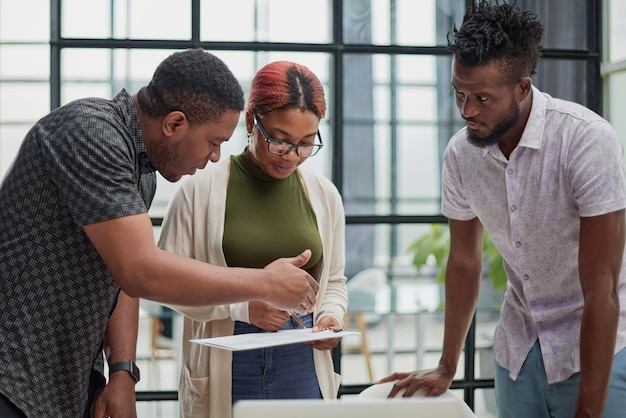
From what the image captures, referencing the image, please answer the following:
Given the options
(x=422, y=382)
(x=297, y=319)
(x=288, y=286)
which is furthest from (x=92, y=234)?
(x=422, y=382)

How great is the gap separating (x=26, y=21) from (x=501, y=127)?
1710 mm

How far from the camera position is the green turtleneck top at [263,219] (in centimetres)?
202

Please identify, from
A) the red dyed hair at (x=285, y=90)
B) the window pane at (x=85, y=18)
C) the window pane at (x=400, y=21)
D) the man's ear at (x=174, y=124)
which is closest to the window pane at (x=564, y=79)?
the window pane at (x=400, y=21)

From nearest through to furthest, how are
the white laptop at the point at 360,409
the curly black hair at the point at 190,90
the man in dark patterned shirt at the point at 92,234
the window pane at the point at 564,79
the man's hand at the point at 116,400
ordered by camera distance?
1. the white laptop at the point at 360,409
2. the man in dark patterned shirt at the point at 92,234
3. the curly black hair at the point at 190,90
4. the man's hand at the point at 116,400
5. the window pane at the point at 564,79

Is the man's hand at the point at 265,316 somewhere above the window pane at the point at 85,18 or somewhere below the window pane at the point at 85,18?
below

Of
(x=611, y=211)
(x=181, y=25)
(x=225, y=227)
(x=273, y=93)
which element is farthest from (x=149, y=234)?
(x=181, y=25)

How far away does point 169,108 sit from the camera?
1.67 metres

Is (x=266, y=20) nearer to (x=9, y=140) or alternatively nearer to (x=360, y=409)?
(x=9, y=140)

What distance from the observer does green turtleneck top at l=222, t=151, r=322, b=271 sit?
202 centimetres

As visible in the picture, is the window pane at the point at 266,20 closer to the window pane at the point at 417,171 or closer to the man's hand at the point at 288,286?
the window pane at the point at 417,171

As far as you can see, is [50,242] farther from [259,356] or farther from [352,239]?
[352,239]

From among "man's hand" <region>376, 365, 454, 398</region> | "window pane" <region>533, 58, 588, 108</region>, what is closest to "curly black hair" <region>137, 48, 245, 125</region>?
"man's hand" <region>376, 365, 454, 398</region>

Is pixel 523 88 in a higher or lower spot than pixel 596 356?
higher

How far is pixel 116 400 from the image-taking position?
1.79 m
